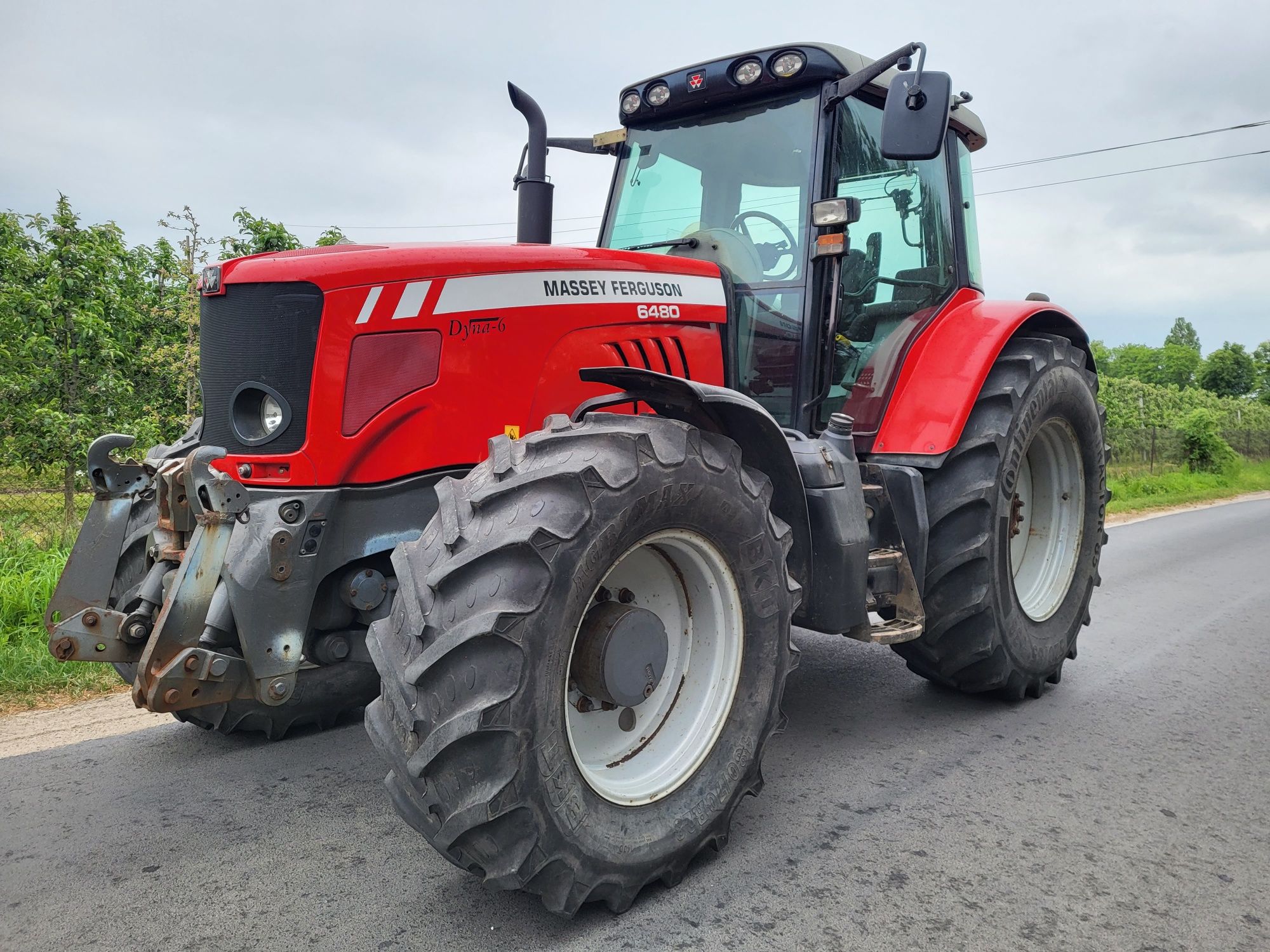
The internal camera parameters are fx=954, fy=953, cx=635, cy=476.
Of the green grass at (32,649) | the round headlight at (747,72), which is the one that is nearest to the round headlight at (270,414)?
the green grass at (32,649)

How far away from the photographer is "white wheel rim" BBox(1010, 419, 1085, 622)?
4.49 metres

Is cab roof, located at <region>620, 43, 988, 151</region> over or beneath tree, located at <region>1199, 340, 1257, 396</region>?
over

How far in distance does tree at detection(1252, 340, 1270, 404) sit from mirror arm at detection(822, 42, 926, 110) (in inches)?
2814

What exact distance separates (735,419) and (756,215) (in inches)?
49.3

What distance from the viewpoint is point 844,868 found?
8.77 ft

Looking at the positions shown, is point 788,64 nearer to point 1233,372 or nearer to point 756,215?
point 756,215

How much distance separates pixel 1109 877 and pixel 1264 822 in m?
0.75

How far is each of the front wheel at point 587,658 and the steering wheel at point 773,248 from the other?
117 centimetres

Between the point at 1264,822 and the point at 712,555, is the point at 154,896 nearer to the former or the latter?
the point at 712,555

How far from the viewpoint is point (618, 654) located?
250 centimetres

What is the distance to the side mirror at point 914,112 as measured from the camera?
307cm

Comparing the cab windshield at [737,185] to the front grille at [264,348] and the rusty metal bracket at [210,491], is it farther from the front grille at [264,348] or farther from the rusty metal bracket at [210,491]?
the rusty metal bracket at [210,491]

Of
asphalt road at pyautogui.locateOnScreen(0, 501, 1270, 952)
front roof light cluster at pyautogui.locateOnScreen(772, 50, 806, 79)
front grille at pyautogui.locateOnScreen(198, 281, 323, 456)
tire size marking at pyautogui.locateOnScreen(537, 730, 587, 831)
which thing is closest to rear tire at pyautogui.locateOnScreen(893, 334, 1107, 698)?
asphalt road at pyautogui.locateOnScreen(0, 501, 1270, 952)

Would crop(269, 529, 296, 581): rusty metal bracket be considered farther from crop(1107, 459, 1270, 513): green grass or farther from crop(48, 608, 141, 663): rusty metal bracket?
crop(1107, 459, 1270, 513): green grass
